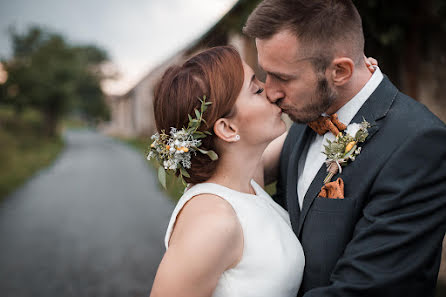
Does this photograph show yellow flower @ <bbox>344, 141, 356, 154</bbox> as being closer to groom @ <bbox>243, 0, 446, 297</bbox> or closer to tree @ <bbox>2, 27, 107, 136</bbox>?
groom @ <bbox>243, 0, 446, 297</bbox>

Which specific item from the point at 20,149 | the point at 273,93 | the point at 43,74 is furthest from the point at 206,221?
the point at 43,74

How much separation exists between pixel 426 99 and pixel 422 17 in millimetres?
926

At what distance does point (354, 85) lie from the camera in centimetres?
225

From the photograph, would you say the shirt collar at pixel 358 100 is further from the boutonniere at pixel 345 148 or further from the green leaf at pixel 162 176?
the green leaf at pixel 162 176

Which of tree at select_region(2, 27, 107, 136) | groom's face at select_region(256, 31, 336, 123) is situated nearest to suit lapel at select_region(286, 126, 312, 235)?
groom's face at select_region(256, 31, 336, 123)

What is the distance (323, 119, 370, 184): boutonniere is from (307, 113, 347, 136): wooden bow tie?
0.11 m

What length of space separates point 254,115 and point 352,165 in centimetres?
60

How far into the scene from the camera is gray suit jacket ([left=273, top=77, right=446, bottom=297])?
68.4 inches

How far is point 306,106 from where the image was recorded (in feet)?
7.52

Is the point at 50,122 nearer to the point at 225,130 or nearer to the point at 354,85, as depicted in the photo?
the point at 225,130

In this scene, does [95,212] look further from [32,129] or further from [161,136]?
[32,129]

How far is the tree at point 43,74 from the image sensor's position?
26.0m

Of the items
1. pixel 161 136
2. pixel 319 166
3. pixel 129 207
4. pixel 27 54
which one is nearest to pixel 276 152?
pixel 319 166

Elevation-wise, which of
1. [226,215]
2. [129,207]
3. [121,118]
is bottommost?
[121,118]
